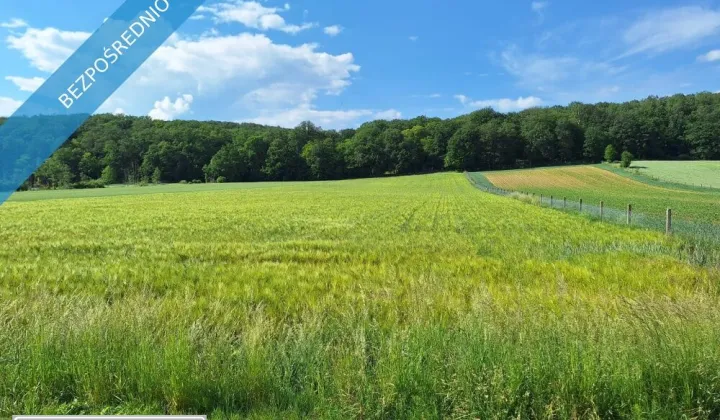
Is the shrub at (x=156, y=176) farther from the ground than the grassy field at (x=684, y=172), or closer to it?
farther from the ground

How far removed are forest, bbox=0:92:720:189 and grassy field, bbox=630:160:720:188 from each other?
3141cm

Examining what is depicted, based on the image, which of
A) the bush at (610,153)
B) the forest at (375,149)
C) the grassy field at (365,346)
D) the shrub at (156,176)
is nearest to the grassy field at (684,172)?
the bush at (610,153)

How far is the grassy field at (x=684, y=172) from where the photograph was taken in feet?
263

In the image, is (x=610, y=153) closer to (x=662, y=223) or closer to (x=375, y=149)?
(x=375, y=149)

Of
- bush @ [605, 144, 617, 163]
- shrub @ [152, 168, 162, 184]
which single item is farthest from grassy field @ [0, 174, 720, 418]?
shrub @ [152, 168, 162, 184]

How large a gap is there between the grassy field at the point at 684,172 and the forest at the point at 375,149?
31415 millimetres

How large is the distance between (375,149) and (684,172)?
280 ft

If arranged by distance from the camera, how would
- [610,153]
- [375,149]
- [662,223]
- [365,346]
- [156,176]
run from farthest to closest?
[375,149], [156,176], [610,153], [662,223], [365,346]

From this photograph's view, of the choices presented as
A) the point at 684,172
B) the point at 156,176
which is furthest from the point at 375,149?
the point at 684,172

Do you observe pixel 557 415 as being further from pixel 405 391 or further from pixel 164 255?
pixel 164 255

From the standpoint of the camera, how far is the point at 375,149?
141500 millimetres

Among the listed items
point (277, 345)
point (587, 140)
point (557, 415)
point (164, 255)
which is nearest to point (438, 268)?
point (277, 345)

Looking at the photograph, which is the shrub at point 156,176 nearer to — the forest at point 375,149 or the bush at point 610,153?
the forest at point 375,149

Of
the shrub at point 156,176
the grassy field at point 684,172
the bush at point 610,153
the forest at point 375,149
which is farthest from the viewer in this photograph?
the shrub at point 156,176
